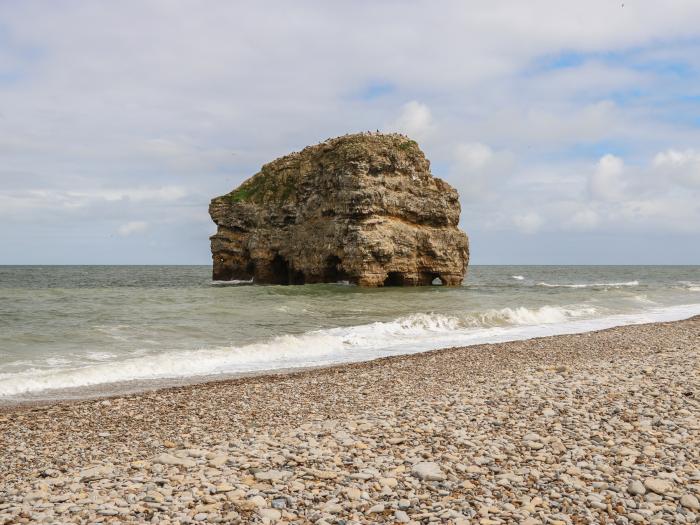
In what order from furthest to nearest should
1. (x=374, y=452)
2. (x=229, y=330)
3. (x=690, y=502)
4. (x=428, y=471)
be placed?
(x=229, y=330) → (x=374, y=452) → (x=428, y=471) → (x=690, y=502)

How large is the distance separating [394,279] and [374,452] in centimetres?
4340

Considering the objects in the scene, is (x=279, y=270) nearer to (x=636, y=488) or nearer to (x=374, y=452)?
(x=374, y=452)

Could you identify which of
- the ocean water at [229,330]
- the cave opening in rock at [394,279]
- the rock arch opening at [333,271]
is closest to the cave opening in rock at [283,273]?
the rock arch opening at [333,271]

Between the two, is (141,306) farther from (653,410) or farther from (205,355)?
(653,410)

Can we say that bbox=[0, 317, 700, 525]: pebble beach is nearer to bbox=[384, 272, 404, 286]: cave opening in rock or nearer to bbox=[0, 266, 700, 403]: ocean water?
bbox=[0, 266, 700, 403]: ocean water

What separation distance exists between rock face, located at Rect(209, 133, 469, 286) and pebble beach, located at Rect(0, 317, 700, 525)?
35.0 meters

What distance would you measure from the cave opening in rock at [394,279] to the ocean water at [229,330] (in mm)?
12336

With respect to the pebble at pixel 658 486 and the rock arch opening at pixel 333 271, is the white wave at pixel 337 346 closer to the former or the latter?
the pebble at pixel 658 486

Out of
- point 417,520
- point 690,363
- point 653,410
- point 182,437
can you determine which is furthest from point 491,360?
point 417,520

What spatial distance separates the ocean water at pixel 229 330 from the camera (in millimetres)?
14479

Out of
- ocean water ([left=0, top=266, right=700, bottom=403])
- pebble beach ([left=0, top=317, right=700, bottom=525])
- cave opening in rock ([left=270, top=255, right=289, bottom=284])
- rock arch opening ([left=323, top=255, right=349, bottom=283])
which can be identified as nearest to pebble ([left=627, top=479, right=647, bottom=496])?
pebble beach ([left=0, top=317, right=700, bottom=525])

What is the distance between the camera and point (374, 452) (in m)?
7.19

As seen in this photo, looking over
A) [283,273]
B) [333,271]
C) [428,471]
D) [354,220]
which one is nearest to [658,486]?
[428,471]

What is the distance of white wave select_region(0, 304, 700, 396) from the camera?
1378 cm
